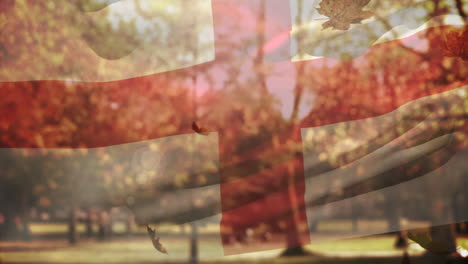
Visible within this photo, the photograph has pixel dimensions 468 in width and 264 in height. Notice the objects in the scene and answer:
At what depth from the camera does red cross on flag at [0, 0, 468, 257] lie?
249cm

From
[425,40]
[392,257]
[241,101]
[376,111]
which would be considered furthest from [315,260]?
[425,40]

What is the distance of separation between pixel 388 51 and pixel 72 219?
5046 mm

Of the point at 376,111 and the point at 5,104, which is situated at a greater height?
the point at 5,104

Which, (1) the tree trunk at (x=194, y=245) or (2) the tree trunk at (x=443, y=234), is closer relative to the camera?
(2) the tree trunk at (x=443, y=234)

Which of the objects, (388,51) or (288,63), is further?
(288,63)

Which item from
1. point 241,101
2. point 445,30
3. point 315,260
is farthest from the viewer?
point 315,260

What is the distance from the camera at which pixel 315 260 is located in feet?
19.1

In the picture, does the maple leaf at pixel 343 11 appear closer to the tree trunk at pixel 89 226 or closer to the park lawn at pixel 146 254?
the park lawn at pixel 146 254

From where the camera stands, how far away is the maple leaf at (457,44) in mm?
1962

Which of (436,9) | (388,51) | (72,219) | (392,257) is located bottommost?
(392,257)

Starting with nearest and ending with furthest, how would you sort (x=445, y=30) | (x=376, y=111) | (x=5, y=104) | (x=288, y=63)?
(x=445, y=30) → (x=376, y=111) → (x=288, y=63) → (x=5, y=104)

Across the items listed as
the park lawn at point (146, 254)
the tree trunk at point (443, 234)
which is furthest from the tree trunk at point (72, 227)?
the tree trunk at point (443, 234)

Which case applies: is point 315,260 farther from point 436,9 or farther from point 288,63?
point 436,9

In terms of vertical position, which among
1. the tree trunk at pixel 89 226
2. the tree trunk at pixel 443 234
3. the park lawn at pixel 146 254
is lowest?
the park lawn at pixel 146 254
